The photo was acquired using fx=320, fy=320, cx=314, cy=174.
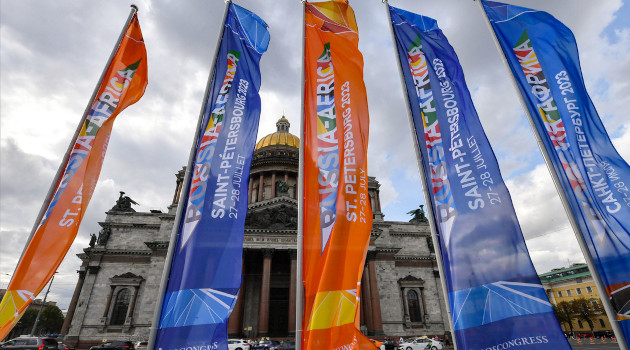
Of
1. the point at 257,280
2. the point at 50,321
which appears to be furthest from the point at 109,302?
the point at 50,321

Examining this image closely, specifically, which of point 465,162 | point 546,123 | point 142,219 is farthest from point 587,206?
point 142,219

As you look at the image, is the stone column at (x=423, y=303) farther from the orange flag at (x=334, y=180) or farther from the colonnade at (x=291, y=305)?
the orange flag at (x=334, y=180)

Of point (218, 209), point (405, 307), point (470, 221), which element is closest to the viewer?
point (470, 221)

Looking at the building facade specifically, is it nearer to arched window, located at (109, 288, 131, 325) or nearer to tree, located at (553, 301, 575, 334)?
tree, located at (553, 301, 575, 334)

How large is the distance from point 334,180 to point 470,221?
3453 millimetres

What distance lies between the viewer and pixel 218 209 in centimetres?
852

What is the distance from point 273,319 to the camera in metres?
37.5

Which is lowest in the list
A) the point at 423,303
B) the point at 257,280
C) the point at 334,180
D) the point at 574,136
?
the point at 423,303

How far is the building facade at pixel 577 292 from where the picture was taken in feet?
197

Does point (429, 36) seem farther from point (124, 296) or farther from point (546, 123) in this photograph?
point (124, 296)

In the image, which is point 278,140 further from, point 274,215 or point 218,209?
point 218,209

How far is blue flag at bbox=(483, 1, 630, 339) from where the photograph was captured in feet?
23.3

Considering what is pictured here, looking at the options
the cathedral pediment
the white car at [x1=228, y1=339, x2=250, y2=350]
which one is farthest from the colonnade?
the white car at [x1=228, y1=339, x2=250, y2=350]

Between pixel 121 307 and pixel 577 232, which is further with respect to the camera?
pixel 121 307
